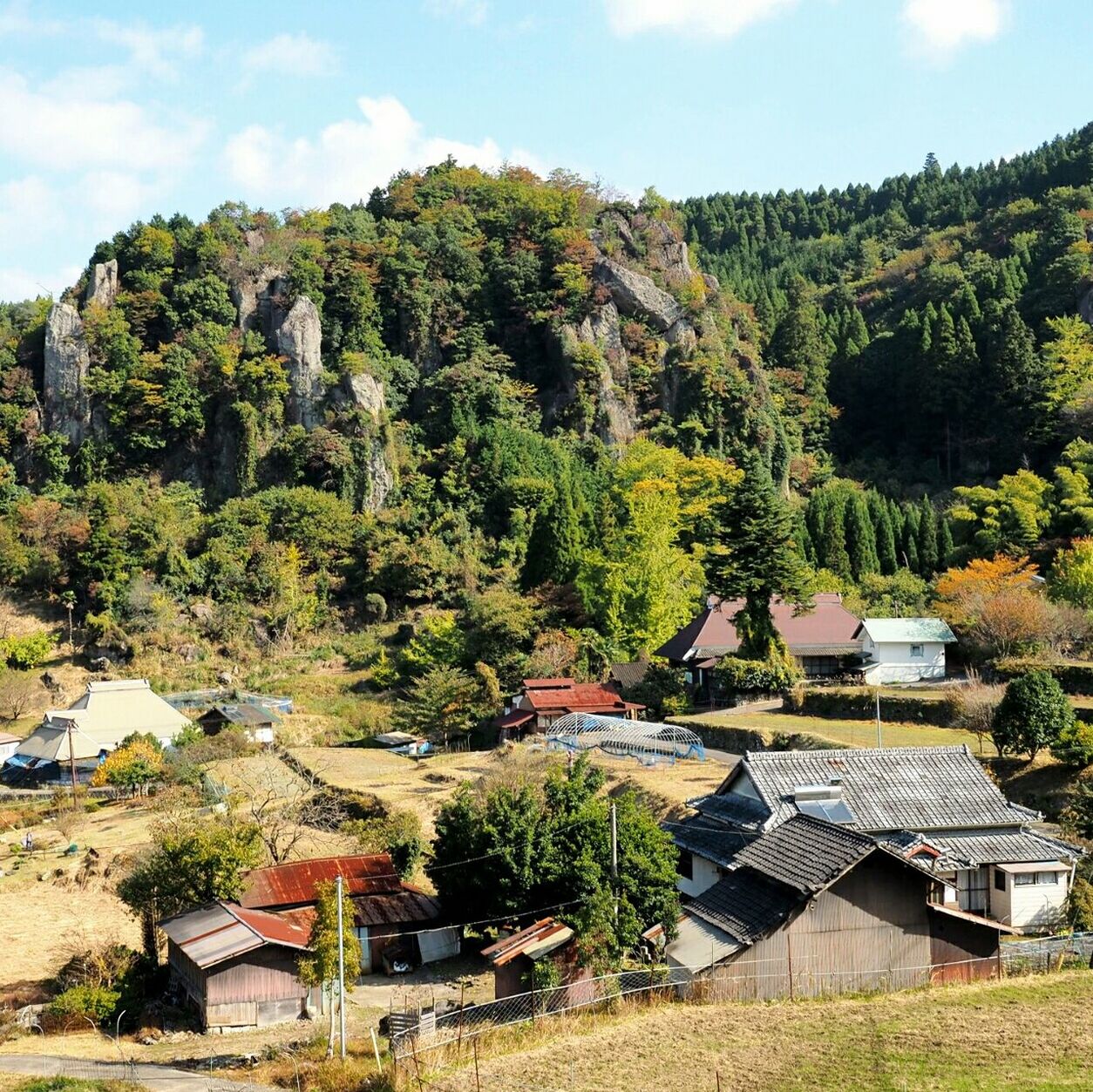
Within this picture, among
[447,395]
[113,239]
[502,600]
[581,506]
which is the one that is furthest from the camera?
[113,239]

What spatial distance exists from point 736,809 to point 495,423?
36640 millimetres

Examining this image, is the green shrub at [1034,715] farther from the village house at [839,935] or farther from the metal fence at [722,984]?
the village house at [839,935]

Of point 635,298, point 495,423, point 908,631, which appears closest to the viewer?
point 908,631

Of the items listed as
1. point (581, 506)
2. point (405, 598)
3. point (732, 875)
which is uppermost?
point (581, 506)

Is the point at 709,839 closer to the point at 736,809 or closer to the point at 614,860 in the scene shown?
the point at 736,809

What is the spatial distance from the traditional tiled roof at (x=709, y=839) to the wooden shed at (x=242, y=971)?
668 cm

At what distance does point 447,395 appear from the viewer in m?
55.9

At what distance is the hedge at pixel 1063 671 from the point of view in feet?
93.6

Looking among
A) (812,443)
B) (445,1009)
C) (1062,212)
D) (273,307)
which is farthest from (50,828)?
(1062,212)

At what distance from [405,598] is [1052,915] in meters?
33.4

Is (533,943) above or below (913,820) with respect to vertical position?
below

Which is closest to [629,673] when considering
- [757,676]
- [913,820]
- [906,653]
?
[757,676]

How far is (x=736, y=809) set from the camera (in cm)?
2028

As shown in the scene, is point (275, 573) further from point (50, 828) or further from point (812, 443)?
Result: point (812, 443)
